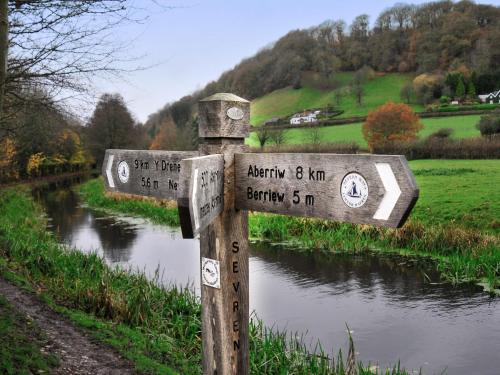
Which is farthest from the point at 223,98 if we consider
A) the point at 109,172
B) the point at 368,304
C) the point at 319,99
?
the point at 319,99

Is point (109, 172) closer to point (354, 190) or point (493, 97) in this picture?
point (354, 190)

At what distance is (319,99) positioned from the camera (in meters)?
88.1

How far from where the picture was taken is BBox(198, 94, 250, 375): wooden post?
2893mm

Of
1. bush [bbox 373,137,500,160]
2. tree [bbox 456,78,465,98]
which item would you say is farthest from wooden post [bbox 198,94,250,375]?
tree [bbox 456,78,465,98]

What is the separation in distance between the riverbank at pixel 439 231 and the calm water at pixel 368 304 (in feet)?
2.45

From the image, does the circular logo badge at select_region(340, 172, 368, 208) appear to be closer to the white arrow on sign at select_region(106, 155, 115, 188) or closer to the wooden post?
the wooden post

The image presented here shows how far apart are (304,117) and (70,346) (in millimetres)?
70849

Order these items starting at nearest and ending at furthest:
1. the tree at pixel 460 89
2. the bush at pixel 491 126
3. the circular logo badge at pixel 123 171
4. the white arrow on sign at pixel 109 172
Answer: the circular logo badge at pixel 123 171 → the white arrow on sign at pixel 109 172 → the bush at pixel 491 126 → the tree at pixel 460 89

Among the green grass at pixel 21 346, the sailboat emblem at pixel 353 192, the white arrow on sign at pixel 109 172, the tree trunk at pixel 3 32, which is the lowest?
the green grass at pixel 21 346

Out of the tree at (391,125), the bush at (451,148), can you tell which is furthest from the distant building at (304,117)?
the bush at (451,148)

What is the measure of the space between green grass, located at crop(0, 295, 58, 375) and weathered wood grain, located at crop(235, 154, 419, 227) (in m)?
3.40

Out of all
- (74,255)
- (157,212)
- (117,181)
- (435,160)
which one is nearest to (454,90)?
(435,160)

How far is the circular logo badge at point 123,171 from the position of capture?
3746mm

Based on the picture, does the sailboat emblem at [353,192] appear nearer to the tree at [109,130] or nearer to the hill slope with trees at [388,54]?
the tree at [109,130]
